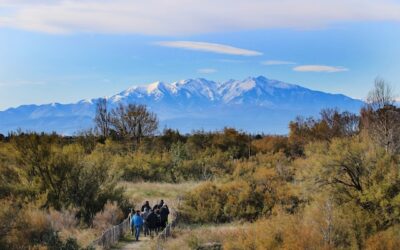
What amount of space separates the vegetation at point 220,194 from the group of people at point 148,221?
1302mm

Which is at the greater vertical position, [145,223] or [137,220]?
[137,220]

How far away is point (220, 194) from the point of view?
102 ft

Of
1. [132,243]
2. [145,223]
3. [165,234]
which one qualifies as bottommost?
[132,243]

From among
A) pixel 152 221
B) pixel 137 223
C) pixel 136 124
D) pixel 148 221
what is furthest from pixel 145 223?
pixel 136 124

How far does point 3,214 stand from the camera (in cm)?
1895

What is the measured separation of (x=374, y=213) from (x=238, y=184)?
11824mm

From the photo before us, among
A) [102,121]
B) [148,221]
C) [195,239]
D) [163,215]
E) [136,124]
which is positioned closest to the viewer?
[195,239]

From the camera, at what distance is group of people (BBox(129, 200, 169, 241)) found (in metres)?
24.0

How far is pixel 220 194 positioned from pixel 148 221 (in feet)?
24.1

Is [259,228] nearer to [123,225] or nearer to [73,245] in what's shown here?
[73,245]

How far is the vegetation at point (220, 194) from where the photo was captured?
1894cm

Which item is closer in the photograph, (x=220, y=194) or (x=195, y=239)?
(x=195, y=239)

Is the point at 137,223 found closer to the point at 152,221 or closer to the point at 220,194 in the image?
the point at 152,221

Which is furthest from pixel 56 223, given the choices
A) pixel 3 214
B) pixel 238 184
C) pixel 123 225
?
pixel 238 184
